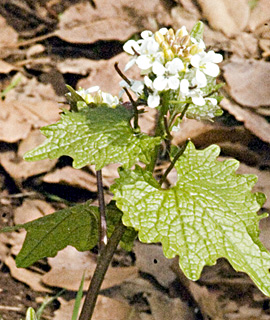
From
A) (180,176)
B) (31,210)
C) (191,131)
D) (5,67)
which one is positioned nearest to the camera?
(180,176)

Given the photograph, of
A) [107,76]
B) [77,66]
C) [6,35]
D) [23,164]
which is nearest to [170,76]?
[23,164]

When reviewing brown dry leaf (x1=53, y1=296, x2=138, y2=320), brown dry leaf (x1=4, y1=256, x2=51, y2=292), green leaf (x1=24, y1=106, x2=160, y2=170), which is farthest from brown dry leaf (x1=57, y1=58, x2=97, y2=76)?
green leaf (x1=24, y1=106, x2=160, y2=170)

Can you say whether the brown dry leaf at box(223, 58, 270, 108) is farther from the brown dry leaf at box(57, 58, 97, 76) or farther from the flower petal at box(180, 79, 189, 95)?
the flower petal at box(180, 79, 189, 95)

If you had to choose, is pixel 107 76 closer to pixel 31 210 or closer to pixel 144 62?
pixel 31 210

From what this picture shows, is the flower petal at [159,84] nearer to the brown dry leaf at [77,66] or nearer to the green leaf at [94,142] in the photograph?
the green leaf at [94,142]

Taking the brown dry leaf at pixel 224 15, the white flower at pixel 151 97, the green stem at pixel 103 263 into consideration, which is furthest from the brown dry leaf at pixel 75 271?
the brown dry leaf at pixel 224 15

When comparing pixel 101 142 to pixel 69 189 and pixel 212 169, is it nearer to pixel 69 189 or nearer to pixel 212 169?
pixel 212 169

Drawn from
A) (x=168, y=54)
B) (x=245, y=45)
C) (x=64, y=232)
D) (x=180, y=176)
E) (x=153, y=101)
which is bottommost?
(x=245, y=45)
